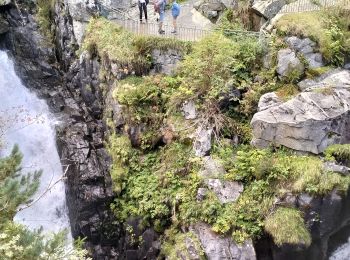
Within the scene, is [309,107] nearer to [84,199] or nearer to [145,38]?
[145,38]

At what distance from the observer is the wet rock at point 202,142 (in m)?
12.7

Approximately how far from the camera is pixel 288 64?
13094mm

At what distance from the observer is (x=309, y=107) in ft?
39.8

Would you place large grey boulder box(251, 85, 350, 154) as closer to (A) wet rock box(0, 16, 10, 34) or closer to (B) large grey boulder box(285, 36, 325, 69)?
(B) large grey boulder box(285, 36, 325, 69)

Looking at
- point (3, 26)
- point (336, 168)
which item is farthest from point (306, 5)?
point (3, 26)

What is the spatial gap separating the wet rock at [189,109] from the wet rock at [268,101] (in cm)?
204

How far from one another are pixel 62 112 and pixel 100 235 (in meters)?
5.54

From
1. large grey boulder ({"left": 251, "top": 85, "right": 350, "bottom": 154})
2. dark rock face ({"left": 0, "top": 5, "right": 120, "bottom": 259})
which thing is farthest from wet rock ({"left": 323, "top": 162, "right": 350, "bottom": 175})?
dark rock face ({"left": 0, "top": 5, "right": 120, "bottom": 259})

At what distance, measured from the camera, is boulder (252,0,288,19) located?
15316mm

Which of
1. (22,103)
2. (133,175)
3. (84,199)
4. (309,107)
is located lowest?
(84,199)

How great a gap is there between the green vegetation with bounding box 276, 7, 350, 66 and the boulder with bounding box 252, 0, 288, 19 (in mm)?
1286

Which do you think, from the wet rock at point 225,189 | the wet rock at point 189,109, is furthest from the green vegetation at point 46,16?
the wet rock at point 225,189

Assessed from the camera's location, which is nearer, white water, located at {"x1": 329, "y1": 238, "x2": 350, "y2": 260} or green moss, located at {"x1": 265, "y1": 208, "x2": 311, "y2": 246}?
green moss, located at {"x1": 265, "y1": 208, "x2": 311, "y2": 246}

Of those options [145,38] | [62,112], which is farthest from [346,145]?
[62,112]
